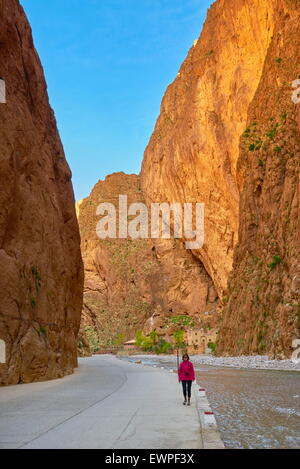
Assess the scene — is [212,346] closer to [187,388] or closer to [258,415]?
[187,388]

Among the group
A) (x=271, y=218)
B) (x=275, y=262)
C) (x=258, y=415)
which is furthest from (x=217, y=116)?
(x=258, y=415)

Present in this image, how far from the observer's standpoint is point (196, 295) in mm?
91062

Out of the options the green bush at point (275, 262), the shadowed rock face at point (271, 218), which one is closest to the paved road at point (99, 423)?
the shadowed rock face at point (271, 218)

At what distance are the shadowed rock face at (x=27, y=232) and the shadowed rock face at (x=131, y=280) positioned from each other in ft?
224

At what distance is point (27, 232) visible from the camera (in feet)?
64.2

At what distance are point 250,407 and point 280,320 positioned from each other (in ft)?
66.0

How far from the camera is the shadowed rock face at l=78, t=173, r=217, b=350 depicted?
93375 mm

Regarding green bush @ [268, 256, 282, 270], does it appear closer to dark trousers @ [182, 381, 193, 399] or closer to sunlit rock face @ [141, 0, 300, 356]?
sunlit rock face @ [141, 0, 300, 356]

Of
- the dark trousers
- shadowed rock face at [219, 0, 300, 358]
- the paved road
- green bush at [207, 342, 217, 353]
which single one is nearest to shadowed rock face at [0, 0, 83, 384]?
the paved road

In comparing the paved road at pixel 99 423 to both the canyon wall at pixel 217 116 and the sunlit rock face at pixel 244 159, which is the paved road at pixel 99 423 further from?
the canyon wall at pixel 217 116

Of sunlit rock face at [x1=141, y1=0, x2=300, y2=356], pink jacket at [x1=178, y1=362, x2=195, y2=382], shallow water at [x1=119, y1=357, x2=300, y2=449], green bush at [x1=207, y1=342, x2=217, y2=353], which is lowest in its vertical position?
green bush at [x1=207, y1=342, x2=217, y2=353]

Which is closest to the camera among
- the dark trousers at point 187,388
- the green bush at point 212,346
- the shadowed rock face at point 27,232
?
the dark trousers at point 187,388

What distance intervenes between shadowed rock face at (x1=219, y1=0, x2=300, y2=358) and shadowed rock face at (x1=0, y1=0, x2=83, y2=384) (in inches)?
582

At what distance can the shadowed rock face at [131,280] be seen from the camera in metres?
93.4
